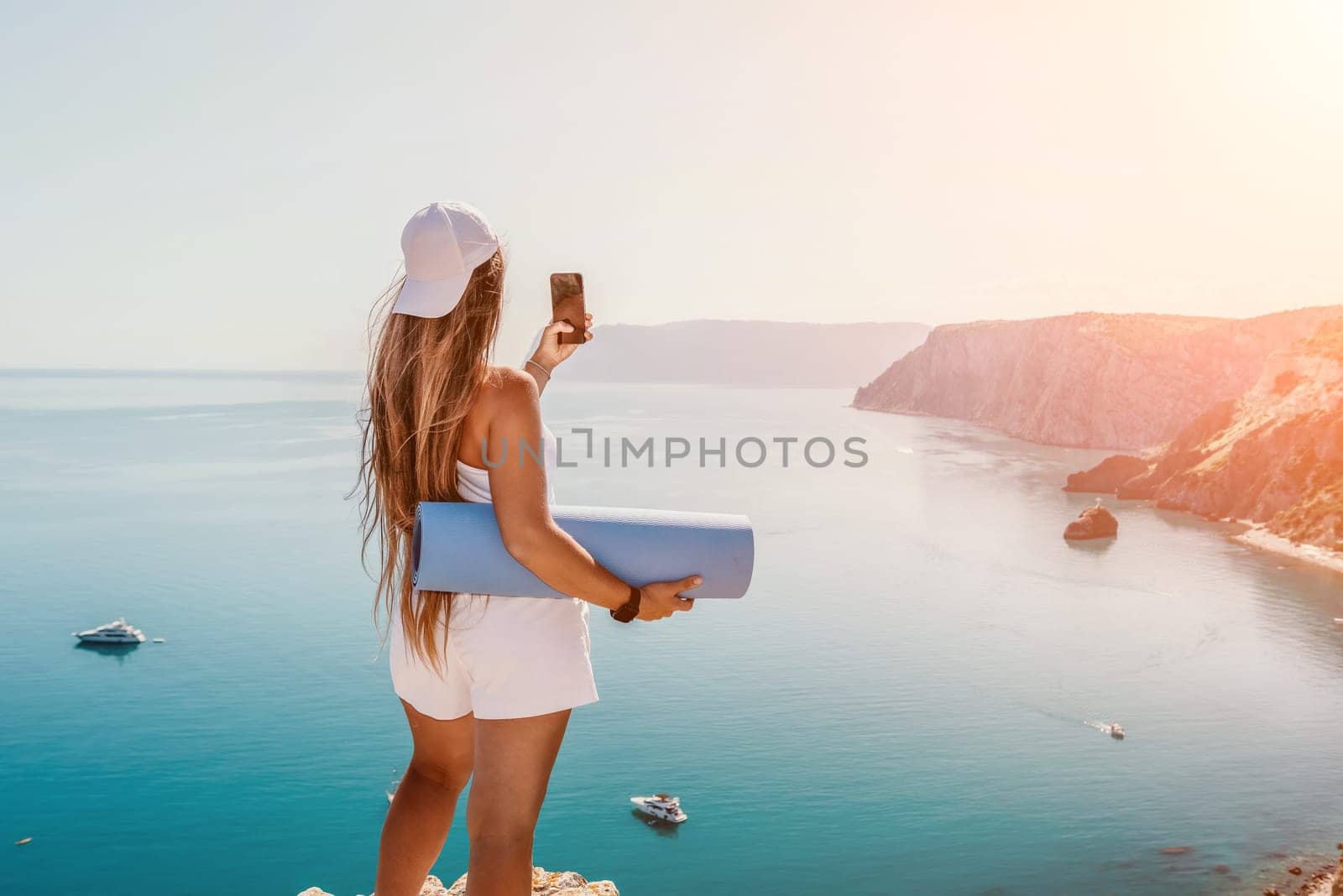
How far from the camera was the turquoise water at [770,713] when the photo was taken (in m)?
26.6

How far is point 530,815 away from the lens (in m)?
2.08

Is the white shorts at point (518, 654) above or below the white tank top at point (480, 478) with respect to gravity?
below

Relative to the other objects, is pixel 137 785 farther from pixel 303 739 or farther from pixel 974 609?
pixel 974 609

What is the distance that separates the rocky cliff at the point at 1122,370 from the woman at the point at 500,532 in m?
103

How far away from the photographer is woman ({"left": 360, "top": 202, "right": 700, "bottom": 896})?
6.27 feet

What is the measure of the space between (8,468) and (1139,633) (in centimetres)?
7915

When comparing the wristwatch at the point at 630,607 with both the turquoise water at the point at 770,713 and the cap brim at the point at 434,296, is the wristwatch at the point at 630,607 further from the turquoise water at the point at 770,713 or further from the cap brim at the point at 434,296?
the turquoise water at the point at 770,713

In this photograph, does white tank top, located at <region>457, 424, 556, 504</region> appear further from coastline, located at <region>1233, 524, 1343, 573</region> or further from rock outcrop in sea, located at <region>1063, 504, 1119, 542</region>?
rock outcrop in sea, located at <region>1063, 504, 1119, 542</region>

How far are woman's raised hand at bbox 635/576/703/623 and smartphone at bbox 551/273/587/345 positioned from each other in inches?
27.6

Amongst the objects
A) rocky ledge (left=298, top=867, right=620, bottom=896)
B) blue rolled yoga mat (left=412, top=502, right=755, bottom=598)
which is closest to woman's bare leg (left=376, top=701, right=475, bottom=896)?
blue rolled yoga mat (left=412, top=502, right=755, bottom=598)

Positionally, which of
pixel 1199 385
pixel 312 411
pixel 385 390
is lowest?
pixel 312 411

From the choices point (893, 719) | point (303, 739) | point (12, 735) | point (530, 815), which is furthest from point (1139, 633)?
point (530, 815)

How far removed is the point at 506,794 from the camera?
2.04m

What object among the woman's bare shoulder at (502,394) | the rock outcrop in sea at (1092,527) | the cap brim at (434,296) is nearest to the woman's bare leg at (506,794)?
the woman's bare shoulder at (502,394)
